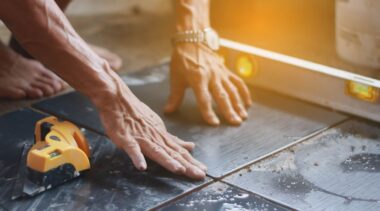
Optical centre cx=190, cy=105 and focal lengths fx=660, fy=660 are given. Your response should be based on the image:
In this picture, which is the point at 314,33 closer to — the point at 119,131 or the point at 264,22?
the point at 264,22

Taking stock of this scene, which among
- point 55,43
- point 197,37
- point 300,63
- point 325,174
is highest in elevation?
point 55,43

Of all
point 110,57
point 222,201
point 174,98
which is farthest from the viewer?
point 110,57

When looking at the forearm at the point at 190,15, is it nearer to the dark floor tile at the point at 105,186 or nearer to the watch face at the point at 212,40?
the watch face at the point at 212,40

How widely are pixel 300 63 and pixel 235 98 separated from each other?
217 mm

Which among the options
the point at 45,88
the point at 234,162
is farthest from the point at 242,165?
the point at 45,88

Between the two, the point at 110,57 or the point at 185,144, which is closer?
the point at 185,144

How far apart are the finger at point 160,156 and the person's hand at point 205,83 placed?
0.32 m

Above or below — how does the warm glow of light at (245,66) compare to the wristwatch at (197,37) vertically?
below

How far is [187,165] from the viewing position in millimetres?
1468

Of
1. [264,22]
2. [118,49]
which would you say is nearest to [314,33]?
[264,22]

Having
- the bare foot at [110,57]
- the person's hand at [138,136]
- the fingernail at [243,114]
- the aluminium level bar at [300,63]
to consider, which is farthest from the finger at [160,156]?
the bare foot at [110,57]

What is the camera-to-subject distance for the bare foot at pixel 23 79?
6.55 ft

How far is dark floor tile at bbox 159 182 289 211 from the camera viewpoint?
53.6 inches

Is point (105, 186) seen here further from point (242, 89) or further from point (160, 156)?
point (242, 89)
